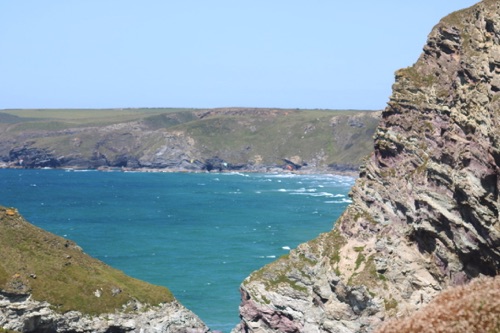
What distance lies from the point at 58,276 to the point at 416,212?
3275cm

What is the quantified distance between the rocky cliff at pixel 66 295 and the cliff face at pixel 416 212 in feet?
27.9

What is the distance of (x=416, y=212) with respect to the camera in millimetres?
56250

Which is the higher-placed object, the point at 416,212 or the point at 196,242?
the point at 416,212

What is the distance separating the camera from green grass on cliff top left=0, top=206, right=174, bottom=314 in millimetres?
62938

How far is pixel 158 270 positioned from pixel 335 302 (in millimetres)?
61768

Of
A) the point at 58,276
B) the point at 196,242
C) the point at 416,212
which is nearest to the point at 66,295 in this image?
the point at 58,276

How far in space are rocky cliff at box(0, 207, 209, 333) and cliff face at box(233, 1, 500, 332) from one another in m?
8.52

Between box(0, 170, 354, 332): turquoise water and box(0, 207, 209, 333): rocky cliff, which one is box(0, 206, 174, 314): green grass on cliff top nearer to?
box(0, 207, 209, 333): rocky cliff

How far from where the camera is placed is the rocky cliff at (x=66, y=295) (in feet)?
201

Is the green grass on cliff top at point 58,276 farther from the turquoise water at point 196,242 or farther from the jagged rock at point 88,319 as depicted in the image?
the turquoise water at point 196,242

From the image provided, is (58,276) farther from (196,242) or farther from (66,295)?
(196,242)

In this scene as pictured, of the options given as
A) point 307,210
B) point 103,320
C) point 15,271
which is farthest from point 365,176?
point 307,210

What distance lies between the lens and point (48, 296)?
6266 centimetres

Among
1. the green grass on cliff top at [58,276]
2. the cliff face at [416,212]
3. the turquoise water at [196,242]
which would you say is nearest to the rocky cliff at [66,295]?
the green grass on cliff top at [58,276]
